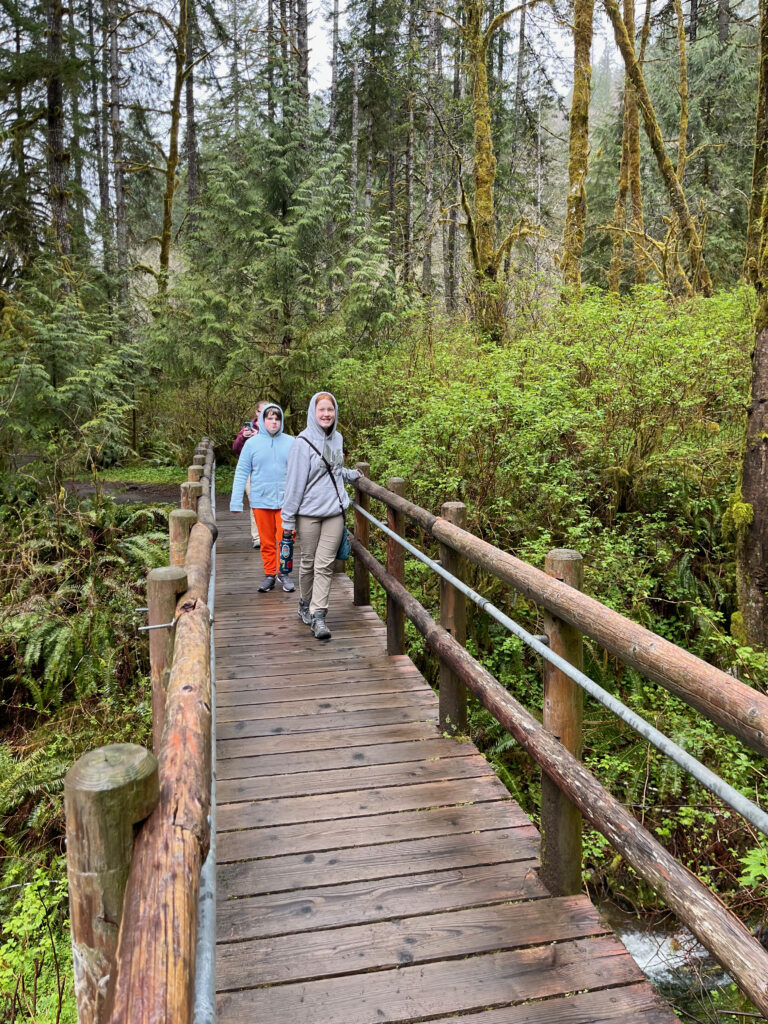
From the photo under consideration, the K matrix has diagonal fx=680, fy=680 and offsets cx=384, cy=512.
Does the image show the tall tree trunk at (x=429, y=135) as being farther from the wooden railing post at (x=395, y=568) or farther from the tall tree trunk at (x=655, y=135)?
the wooden railing post at (x=395, y=568)

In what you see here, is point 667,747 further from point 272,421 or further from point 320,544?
point 272,421

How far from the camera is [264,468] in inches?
285

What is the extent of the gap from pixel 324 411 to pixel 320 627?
1.91 metres

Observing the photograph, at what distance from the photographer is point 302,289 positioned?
41.9ft

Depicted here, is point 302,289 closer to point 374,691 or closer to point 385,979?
point 374,691

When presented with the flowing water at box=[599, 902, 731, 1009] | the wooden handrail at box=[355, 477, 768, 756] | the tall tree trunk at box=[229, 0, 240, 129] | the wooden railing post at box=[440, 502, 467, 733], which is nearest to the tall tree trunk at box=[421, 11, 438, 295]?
the tall tree trunk at box=[229, 0, 240, 129]

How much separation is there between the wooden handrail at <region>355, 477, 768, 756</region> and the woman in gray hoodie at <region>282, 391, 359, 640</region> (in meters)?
2.24

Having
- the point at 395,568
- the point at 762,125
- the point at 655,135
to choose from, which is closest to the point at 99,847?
the point at 395,568

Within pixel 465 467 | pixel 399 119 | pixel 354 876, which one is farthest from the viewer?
pixel 399 119

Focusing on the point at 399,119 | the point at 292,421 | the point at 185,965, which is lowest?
the point at 185,965

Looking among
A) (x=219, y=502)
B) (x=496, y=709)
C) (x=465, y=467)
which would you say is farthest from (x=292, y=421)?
(x=496, y=709)

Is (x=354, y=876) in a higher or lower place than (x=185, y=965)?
lower

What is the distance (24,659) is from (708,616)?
651 centimetres

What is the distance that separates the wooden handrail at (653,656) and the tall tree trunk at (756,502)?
319 centimetres
